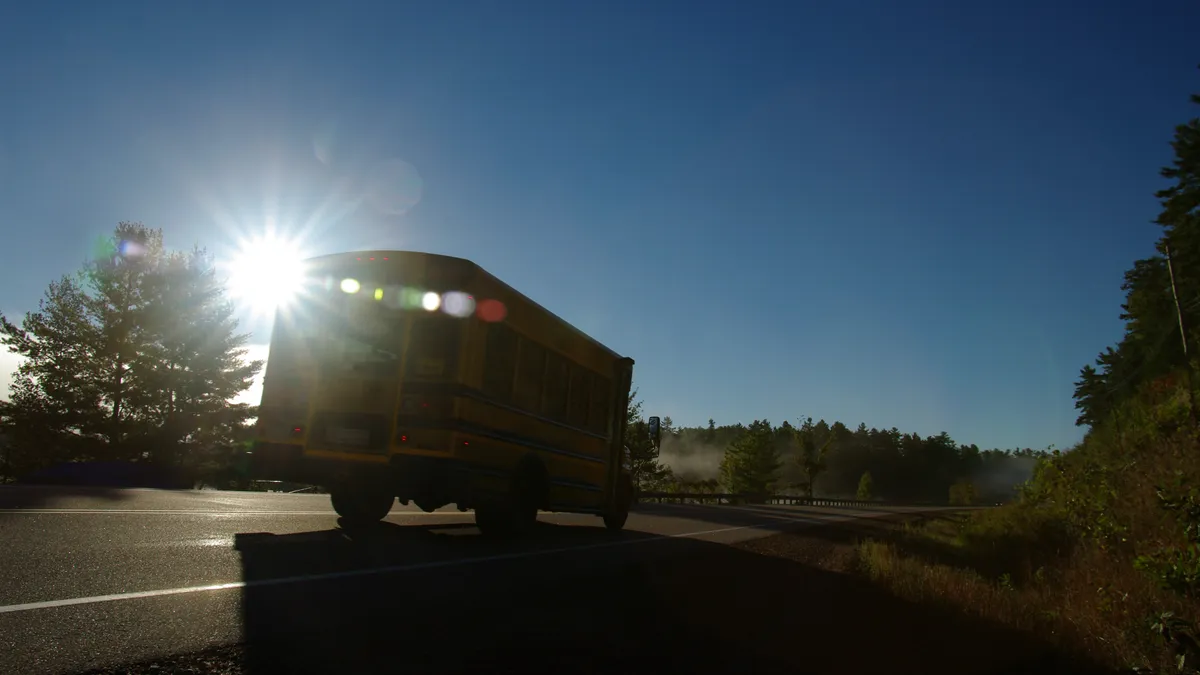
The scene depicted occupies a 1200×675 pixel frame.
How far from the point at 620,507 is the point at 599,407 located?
207cm

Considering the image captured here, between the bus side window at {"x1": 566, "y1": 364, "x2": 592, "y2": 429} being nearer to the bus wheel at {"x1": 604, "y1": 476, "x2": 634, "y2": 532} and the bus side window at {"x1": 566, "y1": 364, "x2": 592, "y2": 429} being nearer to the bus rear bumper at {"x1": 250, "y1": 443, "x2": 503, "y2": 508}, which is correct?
the bus wheel at {"x1": 604, "y1": 476, "x2": 634, "y2": 532}

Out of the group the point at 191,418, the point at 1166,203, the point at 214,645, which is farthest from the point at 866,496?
the point at 214,645

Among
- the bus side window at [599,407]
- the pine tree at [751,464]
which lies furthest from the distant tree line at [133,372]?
the pine tree at [751,464]

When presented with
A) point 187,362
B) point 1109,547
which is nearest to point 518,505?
point 1109,547

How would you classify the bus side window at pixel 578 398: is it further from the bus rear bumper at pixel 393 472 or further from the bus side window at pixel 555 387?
the bus rear bumper at pixel 393 472

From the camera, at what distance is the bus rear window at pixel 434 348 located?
8602 millimetres

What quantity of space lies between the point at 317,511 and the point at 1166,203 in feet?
143

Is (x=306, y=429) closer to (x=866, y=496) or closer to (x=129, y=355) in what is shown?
(x=129, y=355)

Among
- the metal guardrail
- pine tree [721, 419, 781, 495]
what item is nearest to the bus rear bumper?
the metal guardrail

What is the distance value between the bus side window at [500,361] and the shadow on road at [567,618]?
1986 mm

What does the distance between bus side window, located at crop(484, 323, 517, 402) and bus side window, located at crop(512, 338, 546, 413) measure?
7.7 inches

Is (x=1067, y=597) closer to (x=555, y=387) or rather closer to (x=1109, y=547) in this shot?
(x=1109, y=547)

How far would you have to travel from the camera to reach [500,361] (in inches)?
376

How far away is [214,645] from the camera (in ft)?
11.9
